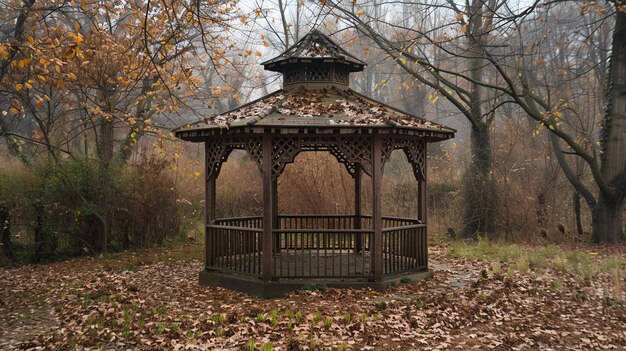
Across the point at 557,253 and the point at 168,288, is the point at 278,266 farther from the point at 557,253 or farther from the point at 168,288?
the point at 557,253

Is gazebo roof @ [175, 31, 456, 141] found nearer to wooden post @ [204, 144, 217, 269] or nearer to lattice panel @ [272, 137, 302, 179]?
lattice panel @ [272, 137, 302, 179]

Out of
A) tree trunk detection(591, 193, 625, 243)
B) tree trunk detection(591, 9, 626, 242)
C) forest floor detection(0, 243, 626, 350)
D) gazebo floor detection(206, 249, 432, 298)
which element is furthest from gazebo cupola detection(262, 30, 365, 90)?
tree trunk detection(591, 193, 625, 243)

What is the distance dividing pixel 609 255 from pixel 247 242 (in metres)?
8.25

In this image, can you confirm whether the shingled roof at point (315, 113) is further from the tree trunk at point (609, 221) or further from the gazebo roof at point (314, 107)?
the tree trunk at point (609, 221)

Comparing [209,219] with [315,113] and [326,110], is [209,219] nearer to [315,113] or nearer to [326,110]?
[315,113]

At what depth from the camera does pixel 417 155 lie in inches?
375

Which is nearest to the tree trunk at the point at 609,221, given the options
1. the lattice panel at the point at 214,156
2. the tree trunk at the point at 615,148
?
the tree trunk at the point at 615,148

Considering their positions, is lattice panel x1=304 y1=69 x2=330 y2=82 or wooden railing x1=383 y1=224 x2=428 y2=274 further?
lattice panel x1=304 y1=69 x2=330 y2=82

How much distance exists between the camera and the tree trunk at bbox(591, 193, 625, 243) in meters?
13.6

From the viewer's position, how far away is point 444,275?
9969mm

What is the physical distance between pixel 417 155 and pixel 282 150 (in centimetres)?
268

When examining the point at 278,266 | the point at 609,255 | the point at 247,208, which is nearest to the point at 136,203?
the point at 247,208

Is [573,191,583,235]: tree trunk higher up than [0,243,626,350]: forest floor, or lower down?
higher up

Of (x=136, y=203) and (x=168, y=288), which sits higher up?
(x=136, y=203)
